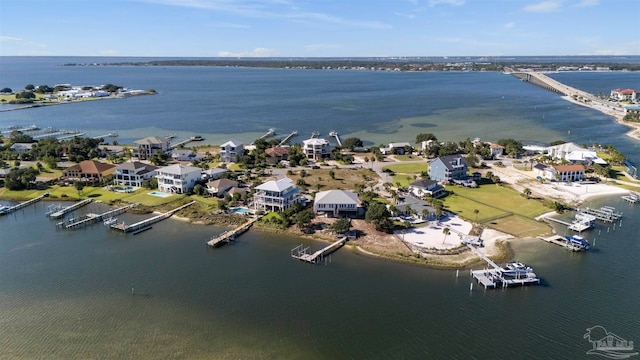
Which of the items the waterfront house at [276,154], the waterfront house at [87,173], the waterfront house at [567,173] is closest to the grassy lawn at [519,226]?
the waterfront house at [567,173]

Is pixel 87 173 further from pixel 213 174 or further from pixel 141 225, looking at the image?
pixel 141 225

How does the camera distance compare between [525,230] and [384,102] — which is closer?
[525,230]

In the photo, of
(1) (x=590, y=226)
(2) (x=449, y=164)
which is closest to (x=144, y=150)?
(2) (x=449, y=164)

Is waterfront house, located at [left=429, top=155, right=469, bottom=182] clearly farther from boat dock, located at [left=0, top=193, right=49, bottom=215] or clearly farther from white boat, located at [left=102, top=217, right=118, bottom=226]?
boat dock, located at [left=0, top=193, right=49, bottom=215]

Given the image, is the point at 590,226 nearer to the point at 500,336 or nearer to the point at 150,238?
the point at 500,336

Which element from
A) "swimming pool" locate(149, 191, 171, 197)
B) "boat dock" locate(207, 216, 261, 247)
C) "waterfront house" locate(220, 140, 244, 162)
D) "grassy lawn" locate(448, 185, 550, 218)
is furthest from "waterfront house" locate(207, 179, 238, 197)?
"grassy lawn" locate(448, 185, 550, 218)

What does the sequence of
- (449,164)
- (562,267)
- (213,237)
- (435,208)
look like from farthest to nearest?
(449,164), (435,208), (213,237), (562,267)

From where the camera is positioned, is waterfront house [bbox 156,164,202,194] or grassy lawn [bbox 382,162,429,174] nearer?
waterfront house [bbox 156,164,202,194]

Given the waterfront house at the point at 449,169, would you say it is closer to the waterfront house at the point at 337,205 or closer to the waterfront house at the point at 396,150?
the waterfront house at the point at 337,205
